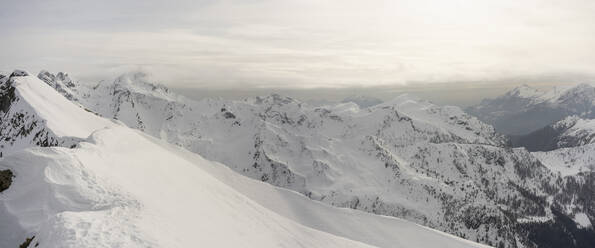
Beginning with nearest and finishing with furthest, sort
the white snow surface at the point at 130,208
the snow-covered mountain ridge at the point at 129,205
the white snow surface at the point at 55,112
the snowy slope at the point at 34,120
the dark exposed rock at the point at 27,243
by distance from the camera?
the dark exposed rock at the point at 27,243
the white snow surface at the point at 130,208
the snow-covered mountain ridge at the point at 129,205
the snowy slope at the point at 34,120
the white snow surface at the point at 55,112

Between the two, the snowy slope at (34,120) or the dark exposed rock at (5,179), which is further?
the snowy slope at (34,120)

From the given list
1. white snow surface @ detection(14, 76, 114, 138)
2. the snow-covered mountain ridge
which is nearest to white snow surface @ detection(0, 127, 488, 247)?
the snow-covered mountain ridge

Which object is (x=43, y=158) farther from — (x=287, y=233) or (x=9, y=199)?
(x=287, y=233)

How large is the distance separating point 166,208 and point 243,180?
31361mm

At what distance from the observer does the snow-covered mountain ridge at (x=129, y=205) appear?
19.2m

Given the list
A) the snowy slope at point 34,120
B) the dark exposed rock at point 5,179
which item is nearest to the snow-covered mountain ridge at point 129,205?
the dark exposed rock at point 5,179

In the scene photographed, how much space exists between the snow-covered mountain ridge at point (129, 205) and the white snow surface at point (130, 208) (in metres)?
0.07

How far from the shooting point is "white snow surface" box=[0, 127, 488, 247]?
18688mm

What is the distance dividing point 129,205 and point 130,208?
1.70 feet

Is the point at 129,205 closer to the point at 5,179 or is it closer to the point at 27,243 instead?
the point at 27,243

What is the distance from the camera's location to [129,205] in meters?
22.4

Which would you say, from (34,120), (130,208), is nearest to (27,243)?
(130,208)

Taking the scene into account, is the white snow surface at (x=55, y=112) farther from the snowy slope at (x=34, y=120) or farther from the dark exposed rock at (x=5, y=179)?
the dark exposed rock at (x=5, y=179)

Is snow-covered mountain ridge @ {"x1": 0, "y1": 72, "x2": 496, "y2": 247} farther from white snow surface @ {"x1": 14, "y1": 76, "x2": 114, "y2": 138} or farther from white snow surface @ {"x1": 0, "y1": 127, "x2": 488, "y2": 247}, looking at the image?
white snow surface @ {"x1": 14, "y1": 76, "x2": 114, "y2": 138}
